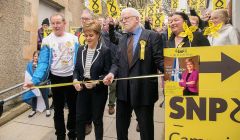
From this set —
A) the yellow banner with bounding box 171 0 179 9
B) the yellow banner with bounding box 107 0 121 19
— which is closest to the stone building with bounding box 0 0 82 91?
the yellow banner with bounding box 107 0 121 19

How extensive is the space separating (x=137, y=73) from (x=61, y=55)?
1408mm

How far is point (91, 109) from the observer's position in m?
4.11

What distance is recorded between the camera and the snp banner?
2646 millimetres

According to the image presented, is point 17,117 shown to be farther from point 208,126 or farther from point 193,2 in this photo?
point 193,2

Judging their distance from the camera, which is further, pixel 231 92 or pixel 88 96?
pixel 88 96

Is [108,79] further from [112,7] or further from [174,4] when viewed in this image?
[174,4]

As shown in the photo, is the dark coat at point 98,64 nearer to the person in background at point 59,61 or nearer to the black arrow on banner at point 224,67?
the person in background at point 59,61

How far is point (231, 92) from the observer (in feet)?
8.68

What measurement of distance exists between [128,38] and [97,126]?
121cm

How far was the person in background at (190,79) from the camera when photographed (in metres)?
2.72

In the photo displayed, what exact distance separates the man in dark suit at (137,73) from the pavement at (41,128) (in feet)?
5.06

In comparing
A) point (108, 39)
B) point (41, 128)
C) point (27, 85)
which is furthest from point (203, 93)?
point (41, 128)

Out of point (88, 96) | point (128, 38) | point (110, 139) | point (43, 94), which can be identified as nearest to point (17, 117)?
point (43, 94)

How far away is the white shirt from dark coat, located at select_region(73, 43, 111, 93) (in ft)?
1.49
